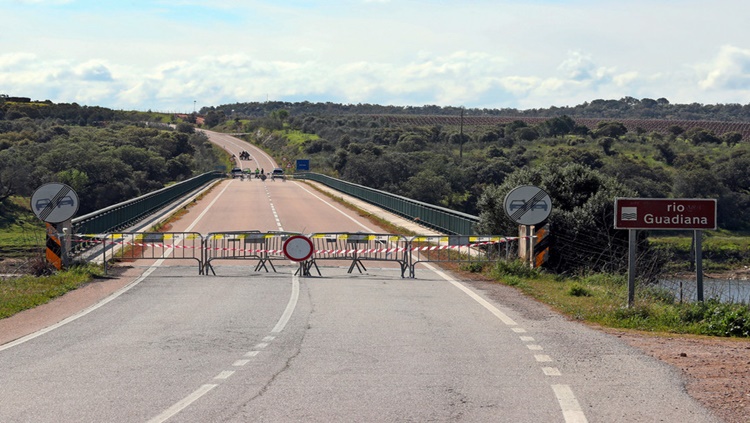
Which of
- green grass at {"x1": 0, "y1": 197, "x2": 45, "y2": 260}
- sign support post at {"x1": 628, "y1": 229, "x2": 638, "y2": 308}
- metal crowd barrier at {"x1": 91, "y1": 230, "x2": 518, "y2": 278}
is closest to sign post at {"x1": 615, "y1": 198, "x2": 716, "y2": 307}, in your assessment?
sign support post at {"x1": 628, "y1": 229, "x2": 638, "y2": 308}

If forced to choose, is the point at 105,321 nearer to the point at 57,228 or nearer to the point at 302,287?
the point at 302,287

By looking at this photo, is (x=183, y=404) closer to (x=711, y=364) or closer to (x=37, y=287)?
(x=711, y=364)

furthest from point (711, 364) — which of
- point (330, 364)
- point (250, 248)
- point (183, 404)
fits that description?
point (250, 248)

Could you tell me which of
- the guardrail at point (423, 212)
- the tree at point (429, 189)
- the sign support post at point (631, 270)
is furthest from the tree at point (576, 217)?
the tree at point (429, 189)

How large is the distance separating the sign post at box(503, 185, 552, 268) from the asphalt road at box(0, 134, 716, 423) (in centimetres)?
346

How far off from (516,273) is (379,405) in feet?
41.6

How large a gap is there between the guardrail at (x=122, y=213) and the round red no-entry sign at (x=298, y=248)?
534 centimetres

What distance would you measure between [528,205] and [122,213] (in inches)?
648

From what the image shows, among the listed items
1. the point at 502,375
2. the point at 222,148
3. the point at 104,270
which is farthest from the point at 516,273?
the point at 222,148

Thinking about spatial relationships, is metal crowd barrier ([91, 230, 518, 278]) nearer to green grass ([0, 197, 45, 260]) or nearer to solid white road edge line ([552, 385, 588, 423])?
solid white road edge line ([552, 385, 588, 423])

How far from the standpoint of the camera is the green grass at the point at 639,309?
12828 millimetres

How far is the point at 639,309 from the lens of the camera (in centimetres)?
1367

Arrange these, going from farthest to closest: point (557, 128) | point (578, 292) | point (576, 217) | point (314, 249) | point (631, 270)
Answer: point (557, 128), point (576, 217), point (314, 249), point (578, 292), point (631, 270)

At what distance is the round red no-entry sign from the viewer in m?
20.7
